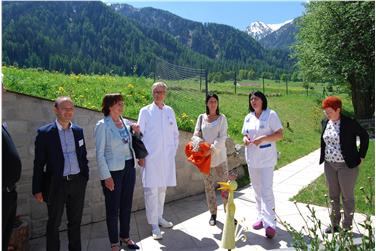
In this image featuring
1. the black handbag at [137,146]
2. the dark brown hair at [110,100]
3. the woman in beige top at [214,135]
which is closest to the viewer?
the dark brown hair at [110,100]

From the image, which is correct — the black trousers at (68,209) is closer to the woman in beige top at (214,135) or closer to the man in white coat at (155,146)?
the man in white coat at (155,146)

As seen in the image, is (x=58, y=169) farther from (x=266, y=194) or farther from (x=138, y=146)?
(x=266, y=194)

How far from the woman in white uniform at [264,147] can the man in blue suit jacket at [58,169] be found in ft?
6.64

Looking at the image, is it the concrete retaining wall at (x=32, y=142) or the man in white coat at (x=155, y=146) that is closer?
the concrete retaining wall at (x=32, y=142)

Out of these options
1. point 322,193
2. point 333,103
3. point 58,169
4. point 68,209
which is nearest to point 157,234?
point 68,209

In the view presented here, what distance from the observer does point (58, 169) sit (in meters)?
3.88

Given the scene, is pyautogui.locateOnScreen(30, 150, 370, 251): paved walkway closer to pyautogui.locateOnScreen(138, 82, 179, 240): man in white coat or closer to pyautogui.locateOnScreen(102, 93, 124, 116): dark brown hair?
pyautogui.locateOnScreen(138, 82, 179, 240): man in white coat

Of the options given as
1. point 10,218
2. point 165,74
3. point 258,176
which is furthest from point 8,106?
point 165,74

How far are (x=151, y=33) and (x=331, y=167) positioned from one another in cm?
13468

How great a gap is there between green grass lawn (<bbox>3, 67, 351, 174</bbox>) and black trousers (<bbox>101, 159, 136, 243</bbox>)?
258 centimetres

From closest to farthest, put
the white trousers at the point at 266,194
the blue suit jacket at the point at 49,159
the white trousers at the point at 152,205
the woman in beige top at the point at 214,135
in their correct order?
the blue suit jacket at the point at 49,159, the white trousers at the point at 266,194, the white trousers at the point at 152,205, the woman in beige top at the point at 214,135

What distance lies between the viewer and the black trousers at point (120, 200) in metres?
4.38

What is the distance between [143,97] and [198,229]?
5.25 metres

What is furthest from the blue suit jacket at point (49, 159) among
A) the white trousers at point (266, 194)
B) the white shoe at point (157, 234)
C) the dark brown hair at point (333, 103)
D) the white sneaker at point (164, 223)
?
the dark brown hair at point (333, 103)
